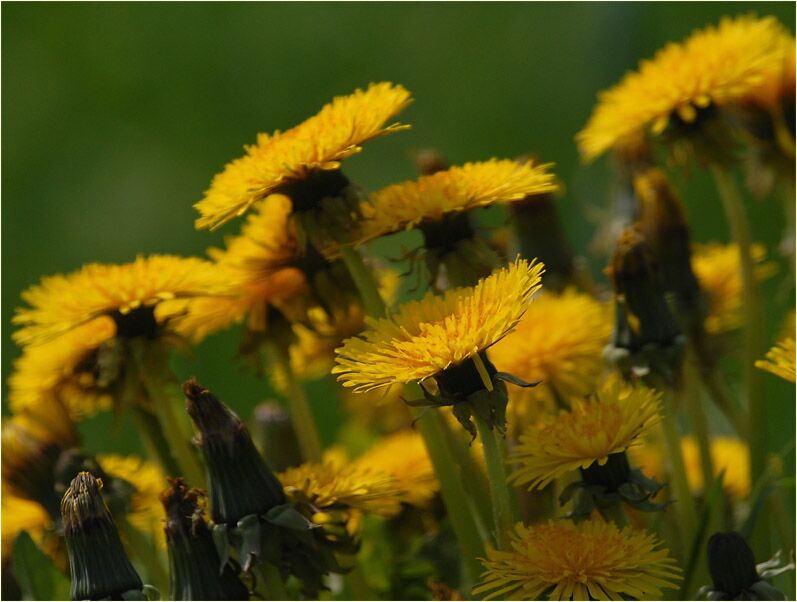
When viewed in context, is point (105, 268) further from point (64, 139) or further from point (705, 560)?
point (64, 139)

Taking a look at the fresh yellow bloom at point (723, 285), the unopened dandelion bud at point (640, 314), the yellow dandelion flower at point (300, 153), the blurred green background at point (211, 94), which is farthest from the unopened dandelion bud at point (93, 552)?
the blurred green background at point (211, 94)

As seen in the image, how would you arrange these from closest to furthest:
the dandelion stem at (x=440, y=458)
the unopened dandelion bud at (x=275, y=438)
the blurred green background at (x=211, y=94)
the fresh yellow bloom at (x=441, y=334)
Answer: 1. the fresh yellow bloom at (x=441, y=334)
2. the dandelion stem at (x=440, y=458)
3. the unopened dandelion bud at (x=275, y=438)
4. the blurred green background at (x=211, y=94)

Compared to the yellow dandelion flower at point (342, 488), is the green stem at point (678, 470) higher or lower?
lower

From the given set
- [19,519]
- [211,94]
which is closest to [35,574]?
[19,519]

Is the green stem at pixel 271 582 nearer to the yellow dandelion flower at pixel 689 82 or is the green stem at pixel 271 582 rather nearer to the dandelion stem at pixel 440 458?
the dandelion stem at pixel 440 458

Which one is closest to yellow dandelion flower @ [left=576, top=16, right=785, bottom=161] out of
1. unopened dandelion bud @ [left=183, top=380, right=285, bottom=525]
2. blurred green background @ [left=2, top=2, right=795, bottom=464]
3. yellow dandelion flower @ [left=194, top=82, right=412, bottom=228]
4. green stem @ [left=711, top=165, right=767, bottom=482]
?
green stem @ [left=711, top=165, right=767, bottom=482]

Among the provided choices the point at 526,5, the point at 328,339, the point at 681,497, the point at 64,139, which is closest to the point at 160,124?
the point at 64,139
